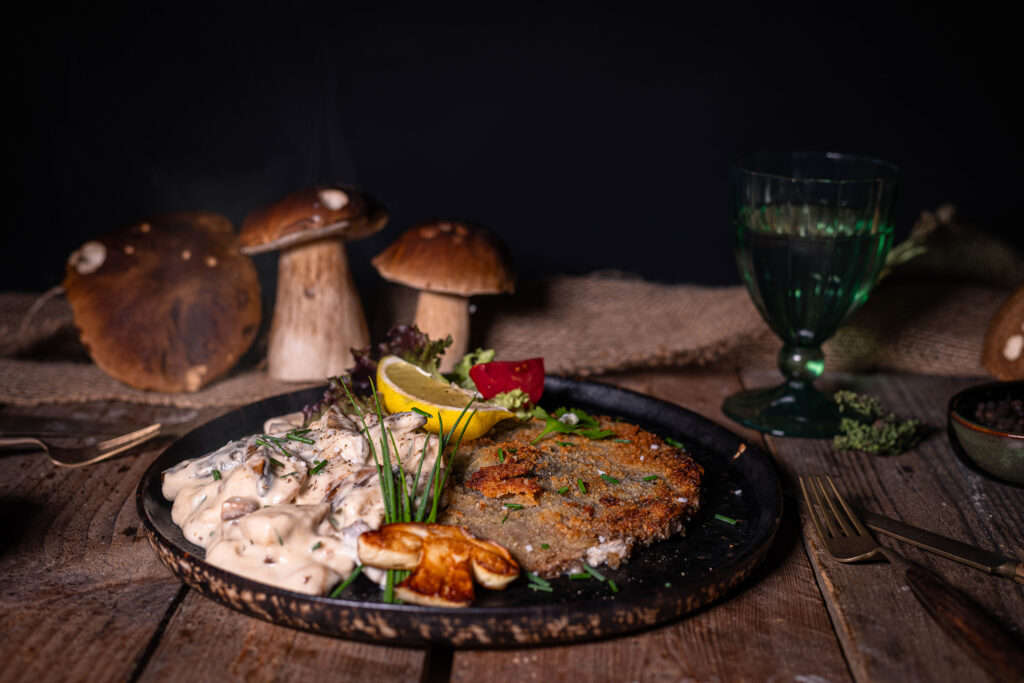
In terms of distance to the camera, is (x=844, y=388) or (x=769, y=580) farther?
(x=844, y=388)

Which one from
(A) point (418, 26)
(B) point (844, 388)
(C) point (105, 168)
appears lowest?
(B) point (844, 388)

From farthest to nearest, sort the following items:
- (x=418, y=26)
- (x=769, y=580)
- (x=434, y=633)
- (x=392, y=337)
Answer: (x=418, y=26) → (x=392, y=337) → (x=769, y=580) → (x=434, y=633)

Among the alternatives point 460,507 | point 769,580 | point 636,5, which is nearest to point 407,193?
point 636,5

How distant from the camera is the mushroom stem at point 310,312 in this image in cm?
319

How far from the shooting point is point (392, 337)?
2.69 meters

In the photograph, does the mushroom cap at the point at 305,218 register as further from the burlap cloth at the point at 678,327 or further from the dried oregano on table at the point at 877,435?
the dried oregano on table at the point at 877,435

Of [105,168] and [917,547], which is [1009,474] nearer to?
[917,547]

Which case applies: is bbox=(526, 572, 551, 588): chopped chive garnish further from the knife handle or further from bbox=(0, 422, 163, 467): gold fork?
bbox=(0, 422, 163, 467): gold fork

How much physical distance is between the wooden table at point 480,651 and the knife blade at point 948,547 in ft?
0.14

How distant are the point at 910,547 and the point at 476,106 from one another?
2894 mm

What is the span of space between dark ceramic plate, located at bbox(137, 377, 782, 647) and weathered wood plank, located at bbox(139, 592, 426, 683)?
0.06m

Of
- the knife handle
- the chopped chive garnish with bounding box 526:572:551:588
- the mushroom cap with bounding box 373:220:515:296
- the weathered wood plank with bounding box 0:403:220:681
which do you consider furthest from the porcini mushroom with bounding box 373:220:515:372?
the knife handle

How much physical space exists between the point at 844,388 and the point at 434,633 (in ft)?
7.42

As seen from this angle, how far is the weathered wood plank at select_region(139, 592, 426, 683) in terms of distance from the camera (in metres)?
1.52
